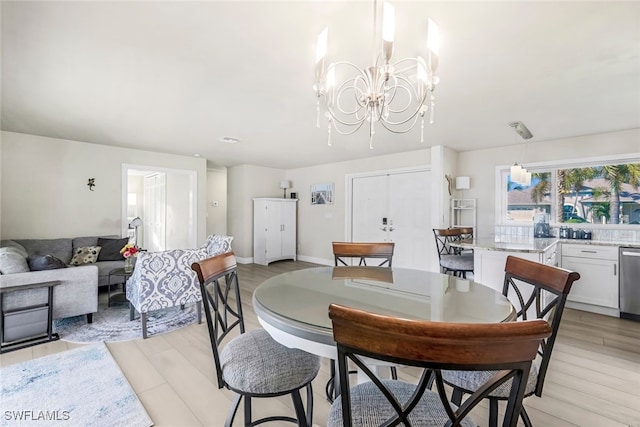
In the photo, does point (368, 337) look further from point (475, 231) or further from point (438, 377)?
point (475, 231)

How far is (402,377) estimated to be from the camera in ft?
7.00

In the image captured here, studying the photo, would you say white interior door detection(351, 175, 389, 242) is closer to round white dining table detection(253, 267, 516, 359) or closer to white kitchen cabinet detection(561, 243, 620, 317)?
white kitchen cabinet detection(561, 243, 620, 317)

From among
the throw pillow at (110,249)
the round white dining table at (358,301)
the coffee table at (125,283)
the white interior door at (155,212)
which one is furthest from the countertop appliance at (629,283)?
the white interior door at (155,212)

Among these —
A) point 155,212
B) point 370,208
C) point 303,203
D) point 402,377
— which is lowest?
point 402,377

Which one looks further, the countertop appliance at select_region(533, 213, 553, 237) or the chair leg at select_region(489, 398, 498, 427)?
the countertop appliance at select_region(533, 213, 553, 237)

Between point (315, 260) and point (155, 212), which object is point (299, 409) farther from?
point (155, 212)

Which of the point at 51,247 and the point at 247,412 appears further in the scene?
the point at 51,247

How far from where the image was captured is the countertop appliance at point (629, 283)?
326 cm

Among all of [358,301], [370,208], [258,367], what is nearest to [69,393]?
[258,367]

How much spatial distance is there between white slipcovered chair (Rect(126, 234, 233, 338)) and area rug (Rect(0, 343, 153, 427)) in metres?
0.56

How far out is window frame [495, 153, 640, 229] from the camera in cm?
380

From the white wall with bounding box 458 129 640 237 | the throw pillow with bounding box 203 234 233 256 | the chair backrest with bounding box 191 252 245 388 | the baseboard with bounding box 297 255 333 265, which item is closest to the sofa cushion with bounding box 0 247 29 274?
the throw pillow with bounding box 203 234 233 256

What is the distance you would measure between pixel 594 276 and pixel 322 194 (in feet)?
15.3

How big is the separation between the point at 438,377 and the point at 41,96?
4062mm
